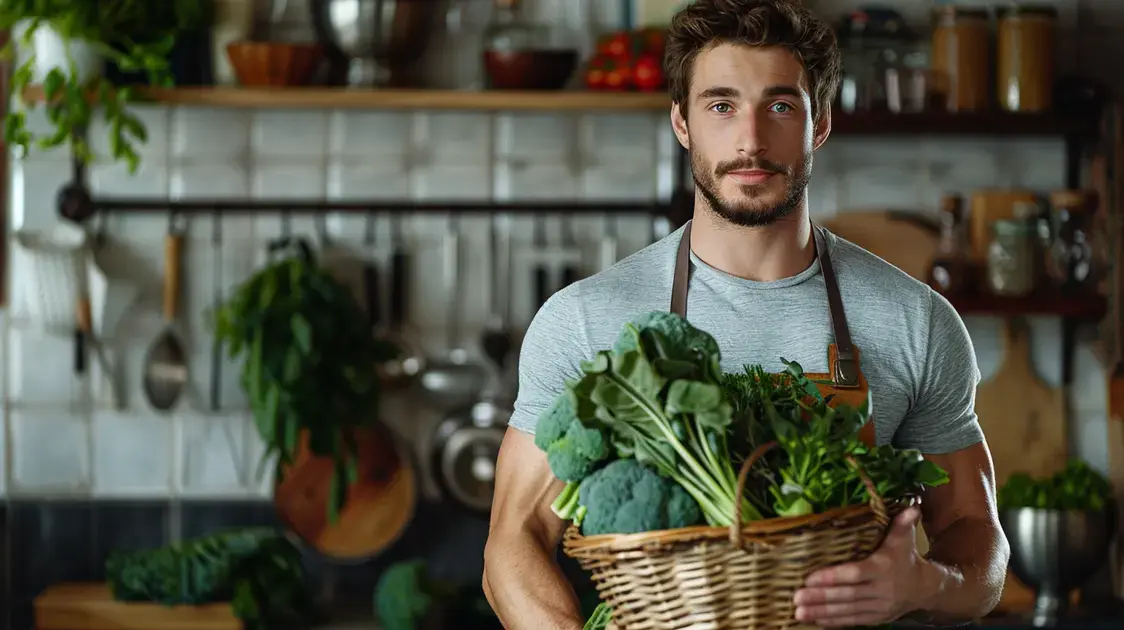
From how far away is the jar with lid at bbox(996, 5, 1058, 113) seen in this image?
Answer: 2.85m

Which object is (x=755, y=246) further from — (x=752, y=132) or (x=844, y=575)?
(x=844, y=575)

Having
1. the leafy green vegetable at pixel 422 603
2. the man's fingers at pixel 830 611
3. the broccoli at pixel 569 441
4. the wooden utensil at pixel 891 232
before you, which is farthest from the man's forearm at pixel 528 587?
the wooden utensil at pixel 891 232

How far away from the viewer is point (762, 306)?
5.14 ft

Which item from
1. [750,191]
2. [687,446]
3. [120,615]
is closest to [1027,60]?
[750,191]

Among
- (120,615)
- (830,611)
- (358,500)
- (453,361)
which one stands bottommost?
(120,615)

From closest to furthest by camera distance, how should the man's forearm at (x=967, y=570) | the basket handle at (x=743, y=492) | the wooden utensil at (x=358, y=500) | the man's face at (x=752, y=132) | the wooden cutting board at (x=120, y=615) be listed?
the basket handle at (x=743, y=492) < the man's forearm at (x=967, y=570) < the man's face at (x=752, y=132) < the wooden cutting board at (x=120, y=615) < the wooden utensil at (x=358, y=500)

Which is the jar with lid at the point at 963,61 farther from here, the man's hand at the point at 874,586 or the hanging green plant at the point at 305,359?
the man's hand at the point at 874,586

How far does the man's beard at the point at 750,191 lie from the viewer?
58.3 inches

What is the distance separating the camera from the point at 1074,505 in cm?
272

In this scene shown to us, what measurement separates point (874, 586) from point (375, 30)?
6.48ft

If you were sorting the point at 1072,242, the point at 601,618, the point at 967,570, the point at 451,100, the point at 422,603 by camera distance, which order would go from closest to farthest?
1. the point at 601,618
2. the point at 967,570
3. the point at 422,603
4. the point at 451,100
5. the point at 1072,242

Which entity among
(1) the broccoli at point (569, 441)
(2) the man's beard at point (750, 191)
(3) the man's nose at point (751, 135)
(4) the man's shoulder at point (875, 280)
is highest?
(3) the man's nose at point (751, 135)

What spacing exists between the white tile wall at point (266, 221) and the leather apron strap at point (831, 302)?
1364 mm

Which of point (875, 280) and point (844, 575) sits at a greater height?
point (875, 280)
